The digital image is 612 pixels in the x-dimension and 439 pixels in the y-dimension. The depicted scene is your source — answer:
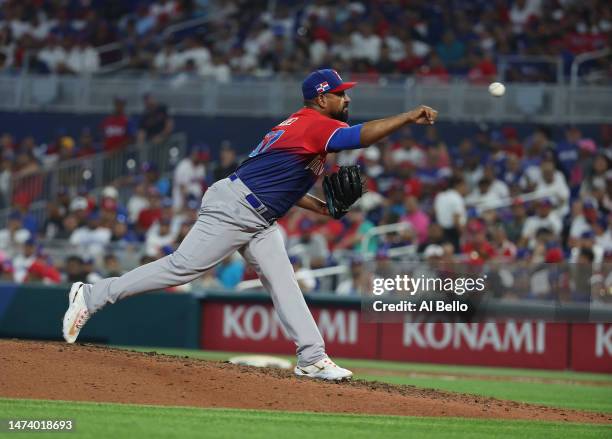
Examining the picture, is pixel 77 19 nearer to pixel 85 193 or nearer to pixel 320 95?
pixel 85 193

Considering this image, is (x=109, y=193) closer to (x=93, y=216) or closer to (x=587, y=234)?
(x=93, y=216)

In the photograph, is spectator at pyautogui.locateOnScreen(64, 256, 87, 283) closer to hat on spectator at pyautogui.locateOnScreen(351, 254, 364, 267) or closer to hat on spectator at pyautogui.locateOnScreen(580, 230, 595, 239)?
hat on spectator at pyautogui.locateOnScreen(351, 254, 364, 267)

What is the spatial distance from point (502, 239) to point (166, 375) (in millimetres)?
8867

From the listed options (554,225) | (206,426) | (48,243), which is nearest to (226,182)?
(206,426)

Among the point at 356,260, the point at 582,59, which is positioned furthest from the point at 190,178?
the point at 582,59

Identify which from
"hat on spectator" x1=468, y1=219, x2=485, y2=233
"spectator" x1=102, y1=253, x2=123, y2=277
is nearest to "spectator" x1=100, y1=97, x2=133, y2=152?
"spectator" x1=102, y1=253, x2=123, y2=277

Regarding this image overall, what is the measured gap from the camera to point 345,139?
758 cm

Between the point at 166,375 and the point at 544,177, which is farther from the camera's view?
the point at 544,177

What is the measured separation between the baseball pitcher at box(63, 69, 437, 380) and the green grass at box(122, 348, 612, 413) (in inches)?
115

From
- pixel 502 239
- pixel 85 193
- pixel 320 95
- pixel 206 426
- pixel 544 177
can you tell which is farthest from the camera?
pixel 85 193

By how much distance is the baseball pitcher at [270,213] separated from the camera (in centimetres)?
806

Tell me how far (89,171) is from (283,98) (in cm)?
369

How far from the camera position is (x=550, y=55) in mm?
20797

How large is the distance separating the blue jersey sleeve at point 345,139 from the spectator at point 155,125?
46.7 feet
